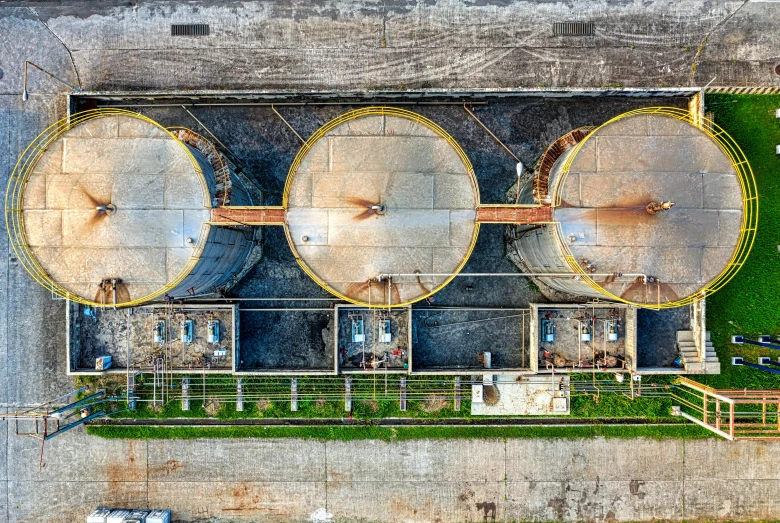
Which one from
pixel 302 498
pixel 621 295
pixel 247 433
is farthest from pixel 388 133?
pixel 302 498

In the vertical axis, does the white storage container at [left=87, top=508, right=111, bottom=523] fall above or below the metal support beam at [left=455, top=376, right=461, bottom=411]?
below

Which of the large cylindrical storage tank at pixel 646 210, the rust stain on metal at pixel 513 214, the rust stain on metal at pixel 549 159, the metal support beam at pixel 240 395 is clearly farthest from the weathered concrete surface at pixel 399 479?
the rust stain on metal at pixel 549 159

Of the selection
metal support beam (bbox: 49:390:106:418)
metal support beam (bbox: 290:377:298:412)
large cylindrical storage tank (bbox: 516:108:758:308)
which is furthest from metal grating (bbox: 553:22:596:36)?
metal support beam (bbox: 49:390:106:418)

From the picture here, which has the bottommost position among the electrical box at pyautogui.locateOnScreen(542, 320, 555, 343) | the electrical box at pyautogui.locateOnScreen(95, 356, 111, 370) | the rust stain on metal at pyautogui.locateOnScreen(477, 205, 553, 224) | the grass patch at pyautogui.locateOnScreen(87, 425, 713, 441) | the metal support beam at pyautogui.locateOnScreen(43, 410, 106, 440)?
the grass patch at pyautogui.locateOnScreen(87, 425, 713, 441)

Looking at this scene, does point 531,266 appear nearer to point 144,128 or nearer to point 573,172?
point 573,172

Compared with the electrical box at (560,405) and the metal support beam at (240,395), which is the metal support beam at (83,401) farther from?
the electrical box at (560,405)

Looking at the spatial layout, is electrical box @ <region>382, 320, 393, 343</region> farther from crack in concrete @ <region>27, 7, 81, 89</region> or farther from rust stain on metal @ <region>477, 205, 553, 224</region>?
crack in concrete @ <region>27, 7, 81, 89</region>
